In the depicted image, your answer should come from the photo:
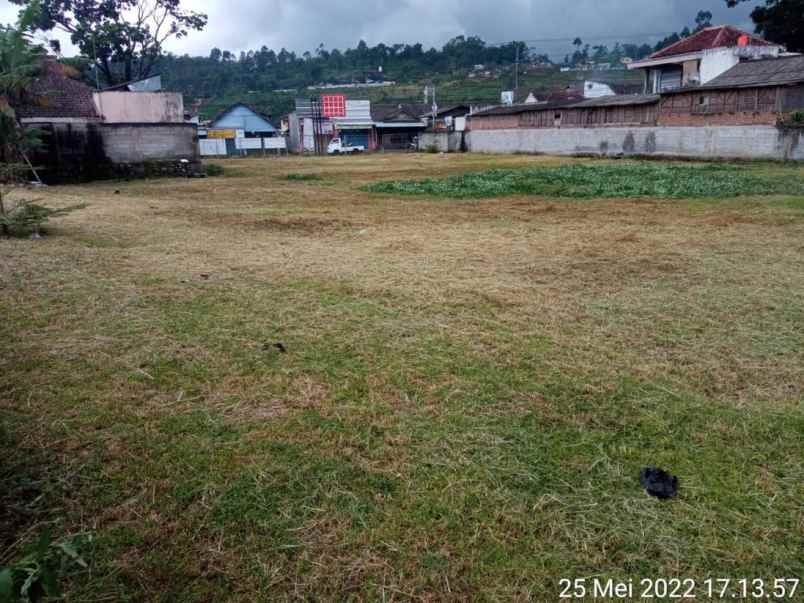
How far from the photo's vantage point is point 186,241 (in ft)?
26.6

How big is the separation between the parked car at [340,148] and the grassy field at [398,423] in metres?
44.2

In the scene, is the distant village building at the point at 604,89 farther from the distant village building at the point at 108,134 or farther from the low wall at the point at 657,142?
the distant village building at the point at 108,134

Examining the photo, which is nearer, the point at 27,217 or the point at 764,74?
the point at 27,217

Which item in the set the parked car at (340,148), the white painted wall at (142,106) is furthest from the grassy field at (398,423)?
the parked car at (340,148)

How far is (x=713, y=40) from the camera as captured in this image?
34.1 m

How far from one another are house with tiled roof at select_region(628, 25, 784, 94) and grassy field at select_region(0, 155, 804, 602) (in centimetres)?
2920

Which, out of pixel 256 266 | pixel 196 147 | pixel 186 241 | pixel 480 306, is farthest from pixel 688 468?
pixel 196 147

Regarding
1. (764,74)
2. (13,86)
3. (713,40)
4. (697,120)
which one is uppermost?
(713,40)

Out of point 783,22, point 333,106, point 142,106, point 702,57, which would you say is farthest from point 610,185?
point 333,106

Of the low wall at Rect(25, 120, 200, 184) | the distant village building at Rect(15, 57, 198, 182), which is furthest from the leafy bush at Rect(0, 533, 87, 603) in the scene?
the low wall at Rect(25, 120, 200, 184)

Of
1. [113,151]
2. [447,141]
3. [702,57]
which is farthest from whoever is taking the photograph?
[447,141]

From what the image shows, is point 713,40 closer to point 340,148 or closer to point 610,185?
point 610,185

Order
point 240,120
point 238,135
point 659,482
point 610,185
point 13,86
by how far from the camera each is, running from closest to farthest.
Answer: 1. point 659,482
2. point 13,86
3. point 610,185
4. point 238,135
5. point 240,120

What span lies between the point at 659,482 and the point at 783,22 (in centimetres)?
4146
